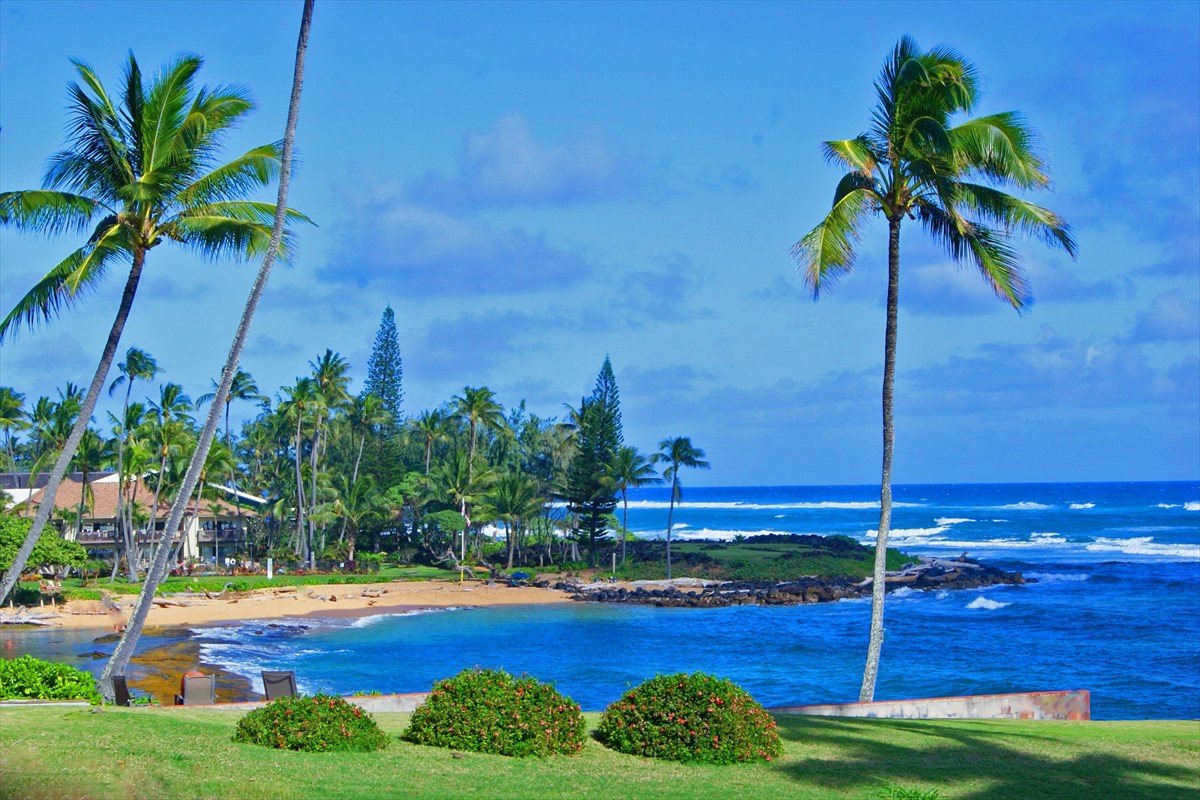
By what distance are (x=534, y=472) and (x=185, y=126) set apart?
204 ft

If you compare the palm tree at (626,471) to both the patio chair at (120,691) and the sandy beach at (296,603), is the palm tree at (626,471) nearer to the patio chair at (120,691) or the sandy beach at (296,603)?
the sandy beach at (296,603)

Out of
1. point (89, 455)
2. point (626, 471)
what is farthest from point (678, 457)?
point (89, 455)

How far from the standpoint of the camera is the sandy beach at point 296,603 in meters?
38.0

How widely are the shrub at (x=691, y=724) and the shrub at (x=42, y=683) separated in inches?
231

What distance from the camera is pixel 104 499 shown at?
5559cm

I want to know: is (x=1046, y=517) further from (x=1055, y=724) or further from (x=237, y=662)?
(x=1055, y=724)

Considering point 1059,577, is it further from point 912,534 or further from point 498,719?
point 498,719

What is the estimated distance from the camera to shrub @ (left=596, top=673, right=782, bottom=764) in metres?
10.4

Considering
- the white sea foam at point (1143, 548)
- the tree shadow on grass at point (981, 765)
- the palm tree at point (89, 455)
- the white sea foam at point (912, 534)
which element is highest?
the palm tree at point (89, 455)

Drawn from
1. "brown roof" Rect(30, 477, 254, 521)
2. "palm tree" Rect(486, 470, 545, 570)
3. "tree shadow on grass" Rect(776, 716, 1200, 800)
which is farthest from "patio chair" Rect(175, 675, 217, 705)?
"palm tree" Rect(486, 470, 545, 570)

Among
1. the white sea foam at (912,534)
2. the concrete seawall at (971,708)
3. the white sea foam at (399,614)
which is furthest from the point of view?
the white sea foam at (912,534)

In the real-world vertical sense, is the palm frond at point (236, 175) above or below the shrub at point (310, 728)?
above

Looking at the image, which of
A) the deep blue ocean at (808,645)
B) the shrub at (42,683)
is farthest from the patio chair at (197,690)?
the deep blue ocean at (808,645)

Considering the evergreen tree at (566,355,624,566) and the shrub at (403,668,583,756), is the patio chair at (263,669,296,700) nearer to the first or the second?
the shrub at (403,668,583,756)
